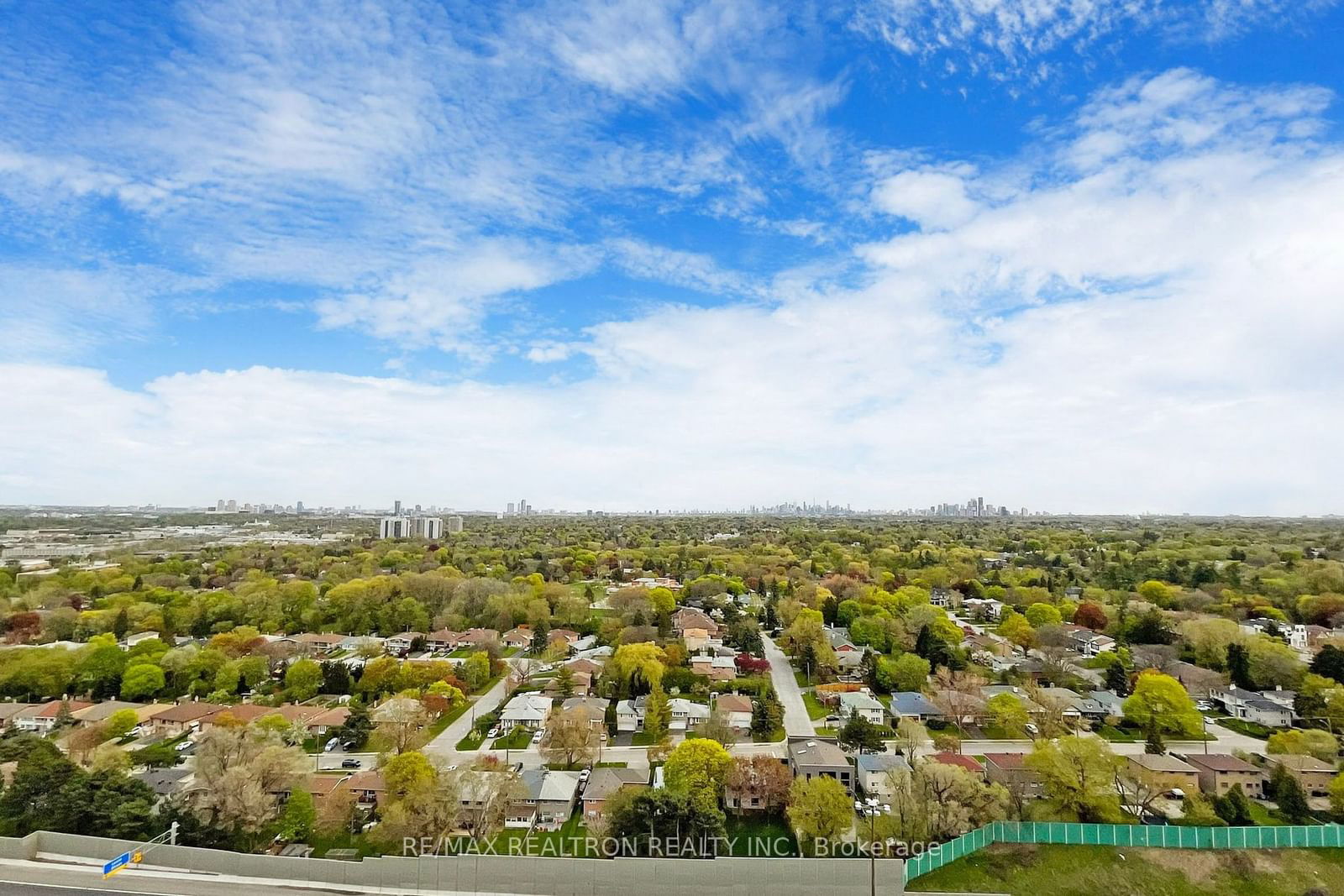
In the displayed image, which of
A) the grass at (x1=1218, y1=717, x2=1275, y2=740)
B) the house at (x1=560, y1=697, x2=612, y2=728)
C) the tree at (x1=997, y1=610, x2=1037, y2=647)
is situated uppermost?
the tree at (x1=997, y1=610, x2=1037, y2=647)

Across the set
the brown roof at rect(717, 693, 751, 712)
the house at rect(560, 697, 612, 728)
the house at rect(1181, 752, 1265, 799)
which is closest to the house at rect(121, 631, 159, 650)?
the house at rect(560, 697, 612, 728)

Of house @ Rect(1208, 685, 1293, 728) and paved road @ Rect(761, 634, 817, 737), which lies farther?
house @ Rect(1208, 685, 1293, 728)

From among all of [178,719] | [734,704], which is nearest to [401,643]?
[178,719]

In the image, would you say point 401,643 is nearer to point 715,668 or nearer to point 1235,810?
point 715,668

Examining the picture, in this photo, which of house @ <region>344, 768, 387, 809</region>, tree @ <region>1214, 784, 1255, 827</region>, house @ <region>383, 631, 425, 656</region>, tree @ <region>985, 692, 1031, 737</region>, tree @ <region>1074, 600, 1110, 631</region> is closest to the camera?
tree @ <region>1214, 784, 1255, 827</region>

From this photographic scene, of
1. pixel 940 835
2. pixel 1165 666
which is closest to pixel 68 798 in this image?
pixel 940 835

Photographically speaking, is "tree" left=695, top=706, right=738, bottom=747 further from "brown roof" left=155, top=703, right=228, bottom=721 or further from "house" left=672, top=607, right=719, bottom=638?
"brown roof" left=155, top=703, right=228, bottom=721

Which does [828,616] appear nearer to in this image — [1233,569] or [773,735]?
[773,735]
